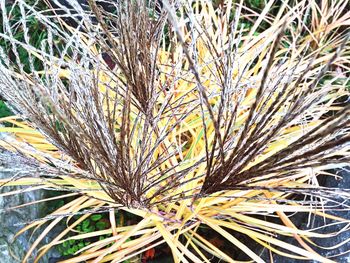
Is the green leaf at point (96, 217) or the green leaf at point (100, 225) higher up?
the green leaf at point (96, 217)

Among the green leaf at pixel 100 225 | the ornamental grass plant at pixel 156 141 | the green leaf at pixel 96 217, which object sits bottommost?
the green leaf at pixel 100 225

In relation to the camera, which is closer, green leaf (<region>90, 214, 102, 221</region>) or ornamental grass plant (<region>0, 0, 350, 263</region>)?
ornamental grass plant (<region>0, 0, 350, 263</region>)

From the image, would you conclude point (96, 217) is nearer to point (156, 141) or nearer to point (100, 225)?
point (100, 225)

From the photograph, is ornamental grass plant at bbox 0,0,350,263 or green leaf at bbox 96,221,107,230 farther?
green leaf at bbox 96,221,107,230

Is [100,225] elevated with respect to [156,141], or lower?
lower

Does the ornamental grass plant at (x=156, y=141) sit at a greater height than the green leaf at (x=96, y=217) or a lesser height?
greater

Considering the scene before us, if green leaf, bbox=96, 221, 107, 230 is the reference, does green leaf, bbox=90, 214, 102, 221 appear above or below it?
above

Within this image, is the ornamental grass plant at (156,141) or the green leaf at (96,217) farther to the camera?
the green leaf at (96,217)

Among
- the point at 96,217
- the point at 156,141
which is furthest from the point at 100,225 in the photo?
the point at 156,141

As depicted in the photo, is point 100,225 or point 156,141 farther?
point 100,225

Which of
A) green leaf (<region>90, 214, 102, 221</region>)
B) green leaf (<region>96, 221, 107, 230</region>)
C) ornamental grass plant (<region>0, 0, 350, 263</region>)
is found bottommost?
green leaf (<region>96, 221, 107, 230</region>)

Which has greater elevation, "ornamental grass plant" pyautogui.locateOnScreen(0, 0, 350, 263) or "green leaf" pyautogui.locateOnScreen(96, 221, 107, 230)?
"ornamental grass plant" pyautogui.locateOnScreen(0, 0, 350, 263)
